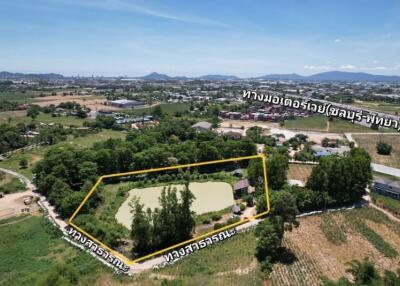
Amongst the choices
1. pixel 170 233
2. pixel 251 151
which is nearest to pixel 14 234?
pixel 170 233

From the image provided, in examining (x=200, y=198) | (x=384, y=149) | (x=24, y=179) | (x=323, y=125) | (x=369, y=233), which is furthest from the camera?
(x=323, y=125)

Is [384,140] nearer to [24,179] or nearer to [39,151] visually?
[24,179]

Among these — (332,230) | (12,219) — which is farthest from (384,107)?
(12,219)

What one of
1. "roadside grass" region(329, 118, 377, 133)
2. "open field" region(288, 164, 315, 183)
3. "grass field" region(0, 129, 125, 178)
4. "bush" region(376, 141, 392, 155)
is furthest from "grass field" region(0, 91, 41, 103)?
"bush" region(376, 141, 392, 155)

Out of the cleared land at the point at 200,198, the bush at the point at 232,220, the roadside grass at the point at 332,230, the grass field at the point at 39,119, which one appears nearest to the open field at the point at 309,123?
the cleared land at the point at 200,198

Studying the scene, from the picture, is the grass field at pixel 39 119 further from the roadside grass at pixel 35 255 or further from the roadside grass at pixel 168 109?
the roadside grass at pixel 35 255

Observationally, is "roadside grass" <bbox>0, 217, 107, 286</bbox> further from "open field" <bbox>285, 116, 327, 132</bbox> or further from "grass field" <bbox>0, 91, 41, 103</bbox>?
"grass field" <bbox>0, 91, 41, 103</bbox>
